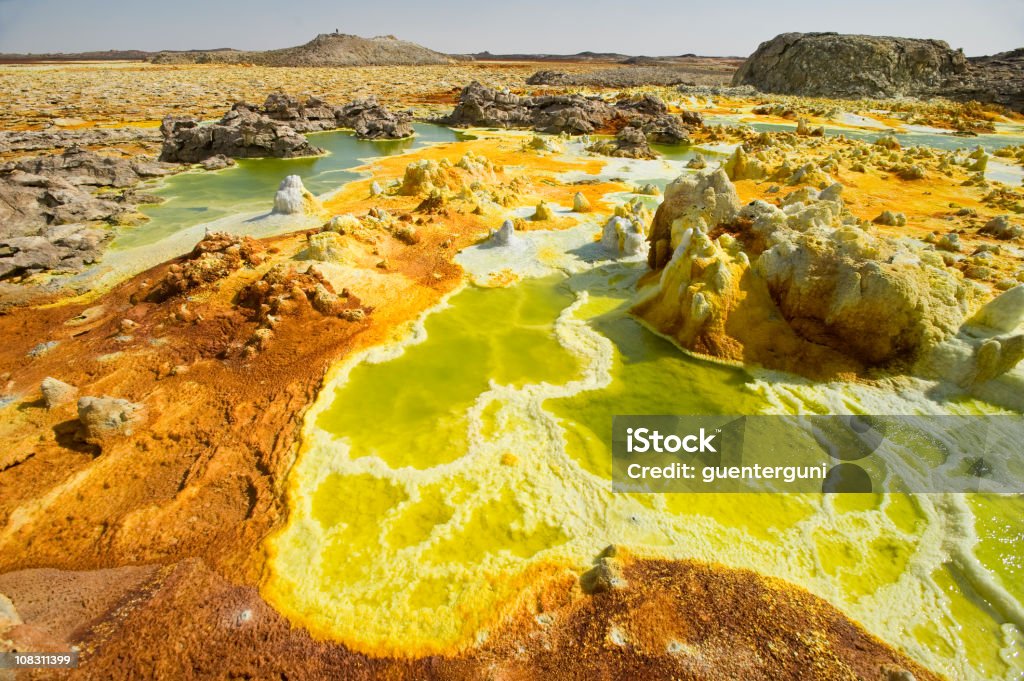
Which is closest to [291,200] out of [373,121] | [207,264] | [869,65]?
[207,264]

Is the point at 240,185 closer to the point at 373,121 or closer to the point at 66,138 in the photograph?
the point at 66,138

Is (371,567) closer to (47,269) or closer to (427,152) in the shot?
(47,269)

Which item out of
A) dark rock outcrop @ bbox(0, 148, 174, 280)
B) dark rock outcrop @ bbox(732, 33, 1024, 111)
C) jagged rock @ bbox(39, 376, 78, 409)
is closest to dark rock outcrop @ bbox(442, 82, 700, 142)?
dark rock outcrop @ bbox(0, 148, 174, 280)

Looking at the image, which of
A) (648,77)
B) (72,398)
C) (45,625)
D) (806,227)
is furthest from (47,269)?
(648,77)

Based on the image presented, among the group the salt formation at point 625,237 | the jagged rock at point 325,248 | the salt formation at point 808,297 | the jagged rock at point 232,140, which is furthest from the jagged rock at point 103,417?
the jagged rock at point 232,140

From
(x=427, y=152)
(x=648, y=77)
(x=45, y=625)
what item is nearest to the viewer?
(x=45, y=625)

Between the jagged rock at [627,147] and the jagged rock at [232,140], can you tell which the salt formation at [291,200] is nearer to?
the jagged rock at [232,140]
